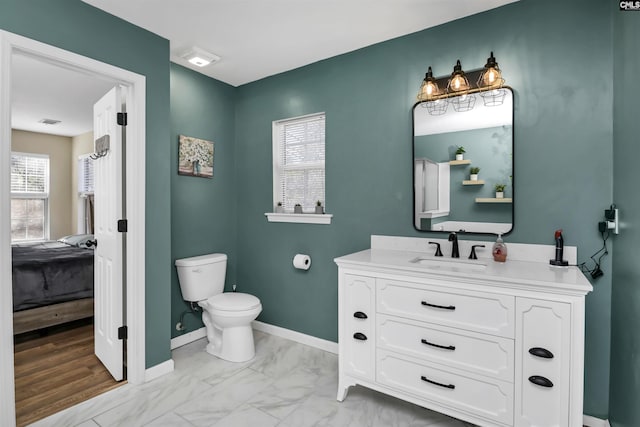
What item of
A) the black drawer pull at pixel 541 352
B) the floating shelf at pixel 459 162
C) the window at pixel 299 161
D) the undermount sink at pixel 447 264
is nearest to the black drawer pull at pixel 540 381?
the black drawer pull at pixel 541 352

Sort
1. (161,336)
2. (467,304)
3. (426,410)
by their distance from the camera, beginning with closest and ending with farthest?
(467,304) < (426,410) < (161,336)

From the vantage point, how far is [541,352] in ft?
5.21

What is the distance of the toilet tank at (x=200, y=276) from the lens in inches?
116

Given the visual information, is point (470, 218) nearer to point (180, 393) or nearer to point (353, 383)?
point (353, 383)

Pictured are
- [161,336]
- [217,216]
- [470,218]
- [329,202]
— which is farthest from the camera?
[217,216]

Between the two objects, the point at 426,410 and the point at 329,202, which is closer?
the point at 426,410

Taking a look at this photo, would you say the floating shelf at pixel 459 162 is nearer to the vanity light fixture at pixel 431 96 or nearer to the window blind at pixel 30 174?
the vanity light fixture at pixel 431 96

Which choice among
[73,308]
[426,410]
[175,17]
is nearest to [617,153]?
[426,410]

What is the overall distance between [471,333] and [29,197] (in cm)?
689

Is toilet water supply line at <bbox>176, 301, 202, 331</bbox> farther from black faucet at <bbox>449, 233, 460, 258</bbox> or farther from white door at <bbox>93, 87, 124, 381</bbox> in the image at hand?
black faucet at <bbox>449, 233, 460, 258</bbox>

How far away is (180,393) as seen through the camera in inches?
90.0

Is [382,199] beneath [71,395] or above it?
above

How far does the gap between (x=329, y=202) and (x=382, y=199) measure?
0.49m

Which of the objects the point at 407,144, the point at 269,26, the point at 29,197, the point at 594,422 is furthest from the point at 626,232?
the point at 29,197
